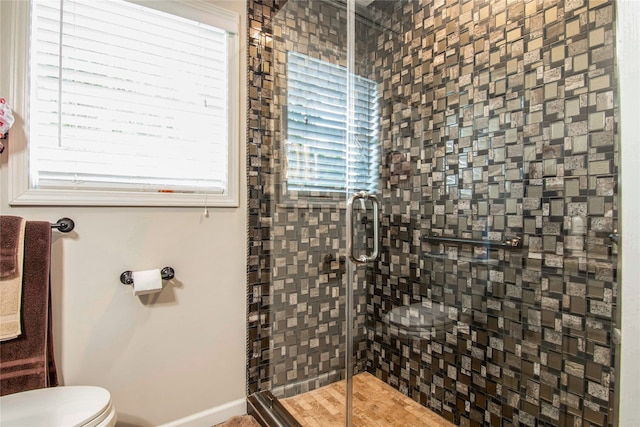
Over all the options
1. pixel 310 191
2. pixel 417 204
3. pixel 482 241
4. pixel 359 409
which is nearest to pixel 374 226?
pixel 417 204

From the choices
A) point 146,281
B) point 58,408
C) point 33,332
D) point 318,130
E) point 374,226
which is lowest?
point 58,408

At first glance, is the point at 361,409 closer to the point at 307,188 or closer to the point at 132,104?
the point at 307,188

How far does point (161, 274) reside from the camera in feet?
5.08

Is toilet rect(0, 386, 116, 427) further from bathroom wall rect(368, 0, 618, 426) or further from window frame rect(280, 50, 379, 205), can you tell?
bathroom wall rect(368, 0, 618, 426)

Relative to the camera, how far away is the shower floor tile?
1.68 meters

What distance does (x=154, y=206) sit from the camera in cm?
155

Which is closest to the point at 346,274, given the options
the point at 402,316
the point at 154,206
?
the point at 402,316

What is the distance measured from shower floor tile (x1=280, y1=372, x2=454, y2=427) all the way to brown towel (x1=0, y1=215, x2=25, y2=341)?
4.30 ft

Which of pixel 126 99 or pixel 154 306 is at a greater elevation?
pixel 126 99

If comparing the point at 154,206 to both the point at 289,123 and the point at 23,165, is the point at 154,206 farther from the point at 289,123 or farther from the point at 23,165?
the point at 289,123

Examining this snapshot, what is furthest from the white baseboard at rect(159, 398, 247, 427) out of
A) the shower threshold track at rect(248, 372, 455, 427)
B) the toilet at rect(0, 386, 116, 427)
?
the toilet at rect(0, 386, 116, 427)

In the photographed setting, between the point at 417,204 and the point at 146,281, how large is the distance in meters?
1.52

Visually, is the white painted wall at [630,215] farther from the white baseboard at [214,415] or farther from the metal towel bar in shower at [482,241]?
the white baseboard at [214,415]

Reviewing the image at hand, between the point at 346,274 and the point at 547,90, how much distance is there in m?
Result: 1.31
